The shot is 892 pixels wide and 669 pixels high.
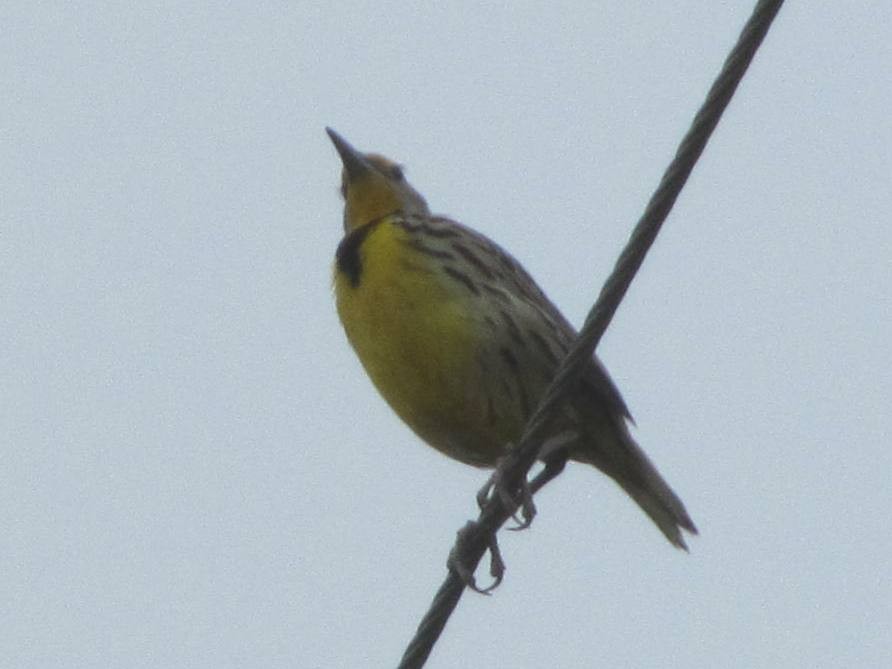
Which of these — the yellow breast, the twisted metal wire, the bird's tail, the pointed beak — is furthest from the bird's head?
the twisted metal wire

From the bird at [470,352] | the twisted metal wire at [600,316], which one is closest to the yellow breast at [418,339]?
the bird at [470,352]

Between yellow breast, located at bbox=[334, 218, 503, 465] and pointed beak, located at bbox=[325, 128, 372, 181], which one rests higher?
pointed beak, located at bbox=[325, 128, 372, 181]

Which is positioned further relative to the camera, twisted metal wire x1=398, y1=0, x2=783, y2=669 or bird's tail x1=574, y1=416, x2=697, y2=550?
bird's tail x1=574, y1=416, x2=697, y2=550

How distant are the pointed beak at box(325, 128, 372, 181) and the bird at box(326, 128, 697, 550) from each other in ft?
2.80

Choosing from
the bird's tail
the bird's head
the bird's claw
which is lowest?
the bird's claw

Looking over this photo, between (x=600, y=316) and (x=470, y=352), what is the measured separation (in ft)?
6.61

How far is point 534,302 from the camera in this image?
23.7 ft

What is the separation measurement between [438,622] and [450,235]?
7.91 ft

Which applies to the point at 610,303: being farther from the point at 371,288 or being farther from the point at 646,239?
the point at 371,288

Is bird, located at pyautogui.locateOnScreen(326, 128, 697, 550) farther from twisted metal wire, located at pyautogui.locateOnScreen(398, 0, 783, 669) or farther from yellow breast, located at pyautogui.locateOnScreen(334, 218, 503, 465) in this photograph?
twisted metal wire, located at pyautogui.locateOnScreen(398, 0, 783, 669)

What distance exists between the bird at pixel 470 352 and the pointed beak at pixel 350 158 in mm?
853

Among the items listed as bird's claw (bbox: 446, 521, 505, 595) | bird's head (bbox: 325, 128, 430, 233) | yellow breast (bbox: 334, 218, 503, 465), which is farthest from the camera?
bird's head (bbox: 325, 128, 430, 233)

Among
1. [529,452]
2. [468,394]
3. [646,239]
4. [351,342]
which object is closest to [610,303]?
[646,239]

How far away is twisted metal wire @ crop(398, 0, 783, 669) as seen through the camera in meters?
4.50
